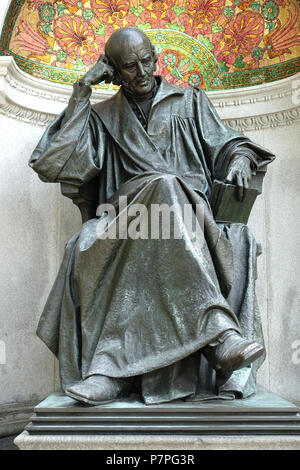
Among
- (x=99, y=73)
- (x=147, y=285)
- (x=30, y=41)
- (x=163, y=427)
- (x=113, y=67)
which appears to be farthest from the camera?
(x=30, y=41)

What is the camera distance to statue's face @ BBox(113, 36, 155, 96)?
293cm

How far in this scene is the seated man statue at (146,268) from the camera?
2.25 meters

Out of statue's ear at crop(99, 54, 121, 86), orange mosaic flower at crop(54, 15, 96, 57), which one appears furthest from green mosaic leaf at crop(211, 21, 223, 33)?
statue's ear at crop(99, 54, 121, 86)

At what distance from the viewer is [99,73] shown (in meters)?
2.92

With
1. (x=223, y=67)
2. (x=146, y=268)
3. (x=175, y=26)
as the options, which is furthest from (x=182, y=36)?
(x=146, y=268)

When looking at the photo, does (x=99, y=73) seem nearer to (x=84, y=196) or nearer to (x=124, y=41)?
(x=124, y=41)

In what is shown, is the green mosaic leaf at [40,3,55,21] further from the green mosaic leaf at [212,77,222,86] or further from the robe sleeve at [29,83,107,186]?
the robe sleeve at [29,83,107,186]

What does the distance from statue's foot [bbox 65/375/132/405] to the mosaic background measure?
2.22m

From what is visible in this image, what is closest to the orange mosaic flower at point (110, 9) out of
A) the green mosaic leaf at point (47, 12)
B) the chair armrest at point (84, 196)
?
the green mosaic leaf at point (47, 12)

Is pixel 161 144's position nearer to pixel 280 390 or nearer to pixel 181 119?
pixel 181 119

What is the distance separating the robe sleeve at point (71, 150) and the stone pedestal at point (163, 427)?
1.09m

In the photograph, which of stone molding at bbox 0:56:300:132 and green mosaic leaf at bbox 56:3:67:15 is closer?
stone molding at bbox 0:56:300:132

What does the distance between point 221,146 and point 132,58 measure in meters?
0.58

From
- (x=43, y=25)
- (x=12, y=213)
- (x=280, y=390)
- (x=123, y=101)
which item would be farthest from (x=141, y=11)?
(x=280, y=390)
